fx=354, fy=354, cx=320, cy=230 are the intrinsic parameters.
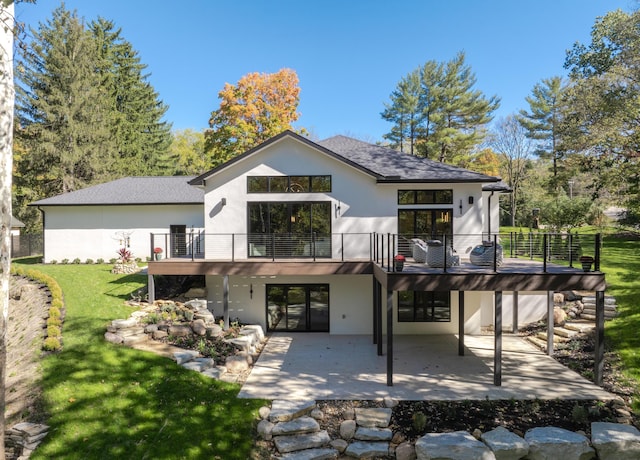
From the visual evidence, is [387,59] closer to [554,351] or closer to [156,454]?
[554,351]

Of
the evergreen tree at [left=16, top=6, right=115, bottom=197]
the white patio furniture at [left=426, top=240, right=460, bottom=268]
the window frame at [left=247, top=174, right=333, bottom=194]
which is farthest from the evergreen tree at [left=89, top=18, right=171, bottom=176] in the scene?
the white patio furniture at [left=426, top=240, right=460, bottom=268]

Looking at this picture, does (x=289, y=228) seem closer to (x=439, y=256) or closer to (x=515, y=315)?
(x=439, y=256)

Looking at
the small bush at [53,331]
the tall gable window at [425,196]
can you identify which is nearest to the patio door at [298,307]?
the tall gable window at [425,196]

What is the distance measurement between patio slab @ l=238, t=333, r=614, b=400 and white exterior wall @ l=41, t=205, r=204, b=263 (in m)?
11.3

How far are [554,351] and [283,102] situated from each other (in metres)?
26.1

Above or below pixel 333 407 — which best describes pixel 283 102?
above

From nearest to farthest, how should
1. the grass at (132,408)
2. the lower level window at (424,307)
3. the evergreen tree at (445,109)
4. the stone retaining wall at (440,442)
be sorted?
the stone retaining wall at (440,442) < the grass at (132,408) < the lower level window at (424,307) < the evergreen tree at (445,109)

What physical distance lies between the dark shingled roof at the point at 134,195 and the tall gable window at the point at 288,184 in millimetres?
7627

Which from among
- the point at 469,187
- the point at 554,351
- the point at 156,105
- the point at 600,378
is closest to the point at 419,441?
the point at 600,378

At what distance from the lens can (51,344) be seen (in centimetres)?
852

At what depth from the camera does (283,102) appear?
29.8 m

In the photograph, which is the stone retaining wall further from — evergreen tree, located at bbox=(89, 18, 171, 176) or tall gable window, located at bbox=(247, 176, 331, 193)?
evergreen tree, located at bbox=(89, 18, 171, 176)

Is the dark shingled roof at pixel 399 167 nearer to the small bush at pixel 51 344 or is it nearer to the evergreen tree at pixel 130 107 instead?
the small bush at pixel 51 344

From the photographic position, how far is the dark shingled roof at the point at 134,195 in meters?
19.5
